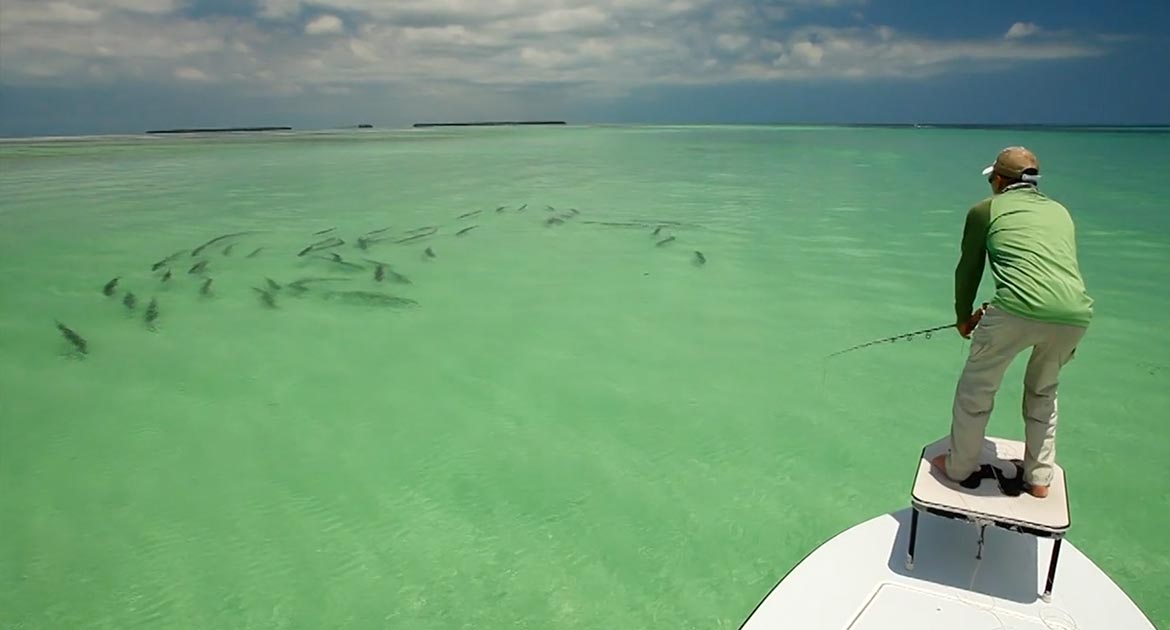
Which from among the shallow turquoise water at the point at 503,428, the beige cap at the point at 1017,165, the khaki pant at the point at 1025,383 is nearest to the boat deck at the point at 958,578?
the khaki pant at the point at 1025,383

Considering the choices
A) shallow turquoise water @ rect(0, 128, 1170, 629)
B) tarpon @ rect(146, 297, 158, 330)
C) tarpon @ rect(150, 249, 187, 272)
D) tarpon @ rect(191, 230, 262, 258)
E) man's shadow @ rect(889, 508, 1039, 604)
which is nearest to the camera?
man's shadow @ rect(889, 508, 1039, 604)

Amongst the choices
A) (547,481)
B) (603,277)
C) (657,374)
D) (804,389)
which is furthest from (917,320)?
(547,481)

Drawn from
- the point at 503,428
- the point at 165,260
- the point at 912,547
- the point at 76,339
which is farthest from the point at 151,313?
the point at 912,547

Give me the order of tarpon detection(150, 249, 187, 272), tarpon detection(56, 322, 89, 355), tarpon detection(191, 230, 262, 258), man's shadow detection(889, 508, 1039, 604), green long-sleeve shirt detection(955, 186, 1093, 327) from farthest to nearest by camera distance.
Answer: tarpon detection(191, 230, 262, 258) < tarpon detection(150, 249, 187, 272) < tarpon detection(56, 322, 89, 355) < man's shadow detection(889, 508, 1039, 604) < green long-sleeve shirt detection(955, 186, 1093, 327)

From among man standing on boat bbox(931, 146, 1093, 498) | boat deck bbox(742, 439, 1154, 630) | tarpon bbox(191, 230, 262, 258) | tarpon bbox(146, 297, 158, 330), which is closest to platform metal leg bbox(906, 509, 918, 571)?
boat deck bbox(742, 439, 1154, 630)

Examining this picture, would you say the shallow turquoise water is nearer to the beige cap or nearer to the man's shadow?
the man's shadow

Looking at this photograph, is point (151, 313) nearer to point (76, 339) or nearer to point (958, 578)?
point (76, 339)

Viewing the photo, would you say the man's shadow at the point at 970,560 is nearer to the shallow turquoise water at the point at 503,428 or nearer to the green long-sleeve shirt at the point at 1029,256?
the shallow turquoise water at the point at 503,428
